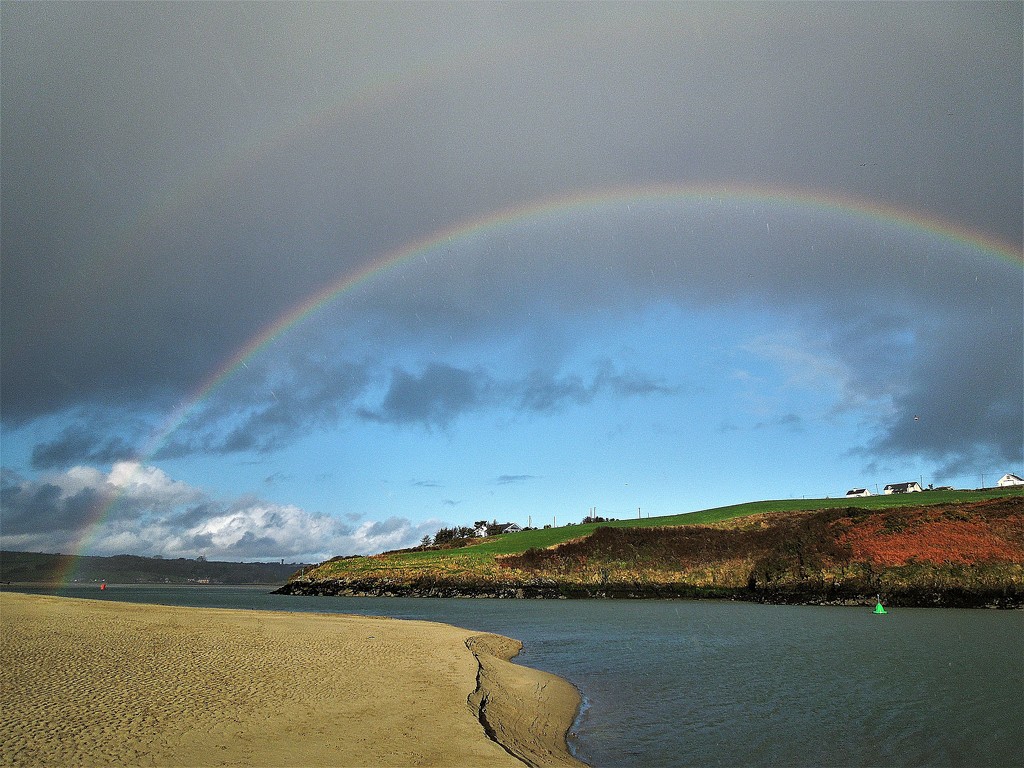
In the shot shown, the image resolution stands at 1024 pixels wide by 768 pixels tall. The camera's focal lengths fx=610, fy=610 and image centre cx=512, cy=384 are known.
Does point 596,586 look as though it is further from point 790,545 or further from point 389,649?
point 389,649

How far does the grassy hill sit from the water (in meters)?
13.7

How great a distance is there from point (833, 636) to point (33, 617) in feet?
143

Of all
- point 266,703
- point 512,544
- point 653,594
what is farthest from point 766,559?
point 266,703

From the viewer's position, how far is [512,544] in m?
89.1

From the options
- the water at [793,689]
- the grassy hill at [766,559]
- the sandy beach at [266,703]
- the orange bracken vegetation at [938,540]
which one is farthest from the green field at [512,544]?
the sandy beach at [266,703]

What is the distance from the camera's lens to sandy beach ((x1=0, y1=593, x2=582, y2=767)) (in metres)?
11.2

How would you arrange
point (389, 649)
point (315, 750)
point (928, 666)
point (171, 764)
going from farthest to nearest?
point (389, 649) < point (928, 666) < point (315, 750) < point (171, 764)

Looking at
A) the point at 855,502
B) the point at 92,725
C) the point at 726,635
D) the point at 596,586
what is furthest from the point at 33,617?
the point at 855,502

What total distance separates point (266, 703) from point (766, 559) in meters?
60.8

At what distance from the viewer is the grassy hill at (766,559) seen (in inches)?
2093

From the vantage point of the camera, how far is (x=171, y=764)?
33.7ft

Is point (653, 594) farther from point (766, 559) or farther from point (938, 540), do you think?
point (938, 540)

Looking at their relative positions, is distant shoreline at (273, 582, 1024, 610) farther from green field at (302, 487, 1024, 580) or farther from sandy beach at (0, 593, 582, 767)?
sandy beach at (0, 593, 582, 767)

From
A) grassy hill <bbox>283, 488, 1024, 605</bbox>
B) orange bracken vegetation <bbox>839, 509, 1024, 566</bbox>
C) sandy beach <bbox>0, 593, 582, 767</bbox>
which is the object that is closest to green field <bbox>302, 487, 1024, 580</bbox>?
grassy hill <bbox>283, 488, 1024, 605</bbox>
